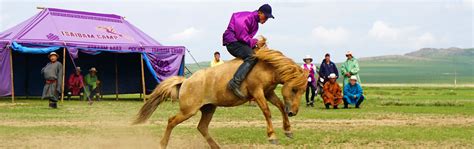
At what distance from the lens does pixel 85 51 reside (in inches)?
917

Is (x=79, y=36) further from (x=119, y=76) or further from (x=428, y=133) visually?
(x=428, y=133)

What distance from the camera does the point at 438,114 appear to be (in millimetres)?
16969

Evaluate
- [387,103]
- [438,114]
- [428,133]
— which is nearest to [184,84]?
[428,133]

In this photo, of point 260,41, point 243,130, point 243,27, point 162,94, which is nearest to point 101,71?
point 243,130

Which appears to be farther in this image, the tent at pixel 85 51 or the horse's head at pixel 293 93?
the tent at pixel 85 51

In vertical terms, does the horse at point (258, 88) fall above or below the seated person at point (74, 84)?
above

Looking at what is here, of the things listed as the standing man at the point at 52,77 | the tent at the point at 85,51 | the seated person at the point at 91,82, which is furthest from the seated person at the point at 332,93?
→ the seated person at the point at 91,82

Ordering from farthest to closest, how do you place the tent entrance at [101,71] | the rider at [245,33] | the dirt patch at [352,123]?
the tent entrance at [101,71] < the dirt patch at [352,123] < the rider at [245,33]

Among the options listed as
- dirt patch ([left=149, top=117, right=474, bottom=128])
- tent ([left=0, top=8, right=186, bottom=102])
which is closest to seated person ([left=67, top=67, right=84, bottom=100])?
tent ([left=0, top=8, right=186, bottom=102])

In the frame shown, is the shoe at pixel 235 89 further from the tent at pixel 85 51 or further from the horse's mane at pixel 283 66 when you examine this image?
the tent at pixel 85 51

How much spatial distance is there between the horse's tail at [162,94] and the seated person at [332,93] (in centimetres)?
1023

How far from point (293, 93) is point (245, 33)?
108 centimetres

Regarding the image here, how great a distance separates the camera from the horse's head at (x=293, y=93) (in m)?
9.20

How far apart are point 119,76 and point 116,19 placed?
2439 millimetres
